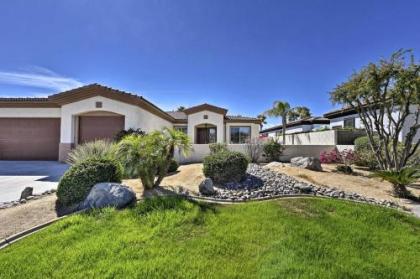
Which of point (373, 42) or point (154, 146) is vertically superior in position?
point (373, 42)

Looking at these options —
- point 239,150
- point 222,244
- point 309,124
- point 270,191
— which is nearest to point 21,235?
point 222,244

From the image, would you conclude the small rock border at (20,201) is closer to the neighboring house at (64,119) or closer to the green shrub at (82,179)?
the green shrub at (82,179)

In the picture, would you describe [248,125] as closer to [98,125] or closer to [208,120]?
[208,120]

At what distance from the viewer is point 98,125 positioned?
52.6 feet

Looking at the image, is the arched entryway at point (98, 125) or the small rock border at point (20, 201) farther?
the arched entryway at point (98, 125)

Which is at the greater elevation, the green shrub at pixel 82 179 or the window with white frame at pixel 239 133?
the window with white frame at pixel 239 133

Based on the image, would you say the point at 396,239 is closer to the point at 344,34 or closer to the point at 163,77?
the point at 344,34

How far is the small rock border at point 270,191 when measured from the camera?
6324 millimetres

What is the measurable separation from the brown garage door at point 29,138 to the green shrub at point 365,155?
20348 mm

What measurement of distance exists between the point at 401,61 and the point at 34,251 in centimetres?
1217

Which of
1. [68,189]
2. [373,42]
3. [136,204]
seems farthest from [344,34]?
[68,189]

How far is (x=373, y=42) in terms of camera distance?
37.1ft

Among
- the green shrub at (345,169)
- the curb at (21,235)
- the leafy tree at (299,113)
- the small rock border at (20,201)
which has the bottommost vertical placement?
the curb at (21,235)

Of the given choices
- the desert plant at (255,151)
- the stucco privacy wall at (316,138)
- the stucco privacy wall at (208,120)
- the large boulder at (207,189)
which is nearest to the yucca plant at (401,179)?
the large boulder at (207,189)
